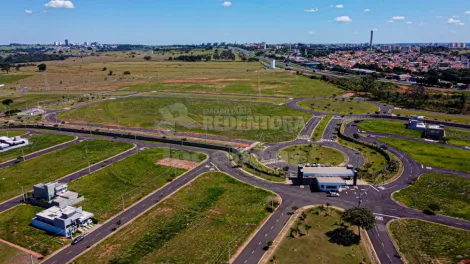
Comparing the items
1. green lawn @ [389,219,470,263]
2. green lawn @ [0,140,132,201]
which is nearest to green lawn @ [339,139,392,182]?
green lawn @ [389,219,470,263]

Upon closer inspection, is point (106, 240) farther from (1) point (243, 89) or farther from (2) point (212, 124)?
(1) point (243, 89)

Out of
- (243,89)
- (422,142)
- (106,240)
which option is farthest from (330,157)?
(243,89)

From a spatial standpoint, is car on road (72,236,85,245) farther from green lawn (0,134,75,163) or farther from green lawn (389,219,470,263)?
green lawn (0,134,75,163)

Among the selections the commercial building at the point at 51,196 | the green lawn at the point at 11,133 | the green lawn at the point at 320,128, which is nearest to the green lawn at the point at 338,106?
the green lawn at the point at 320,128


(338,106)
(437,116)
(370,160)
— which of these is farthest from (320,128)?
(437,116)

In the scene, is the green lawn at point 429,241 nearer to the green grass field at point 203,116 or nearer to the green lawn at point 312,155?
the green lawn at point 312,155

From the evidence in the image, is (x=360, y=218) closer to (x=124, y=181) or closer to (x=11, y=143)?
(x=124, y=181)
